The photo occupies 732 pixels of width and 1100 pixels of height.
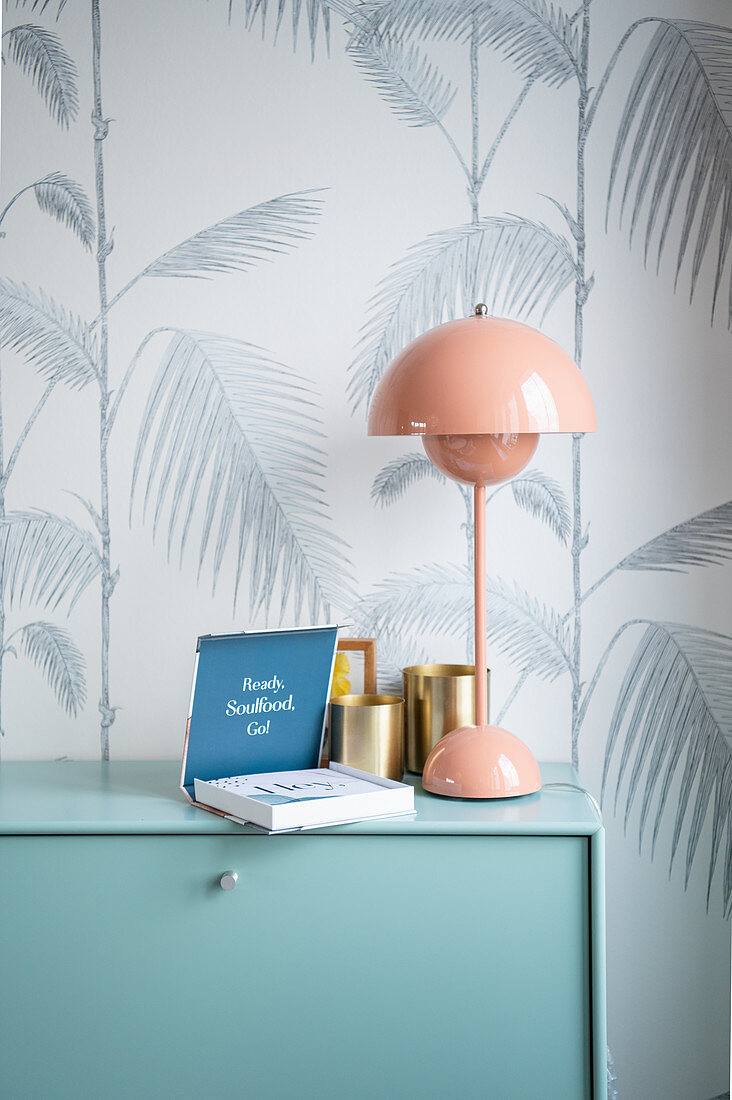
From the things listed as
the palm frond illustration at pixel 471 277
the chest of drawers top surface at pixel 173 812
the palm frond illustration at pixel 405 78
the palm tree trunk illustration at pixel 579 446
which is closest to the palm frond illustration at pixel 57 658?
the chest of drawers top surface at pixel 173 812

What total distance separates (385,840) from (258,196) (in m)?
1.07

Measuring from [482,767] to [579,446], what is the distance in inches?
23.3

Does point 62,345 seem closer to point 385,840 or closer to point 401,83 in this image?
point 401,83

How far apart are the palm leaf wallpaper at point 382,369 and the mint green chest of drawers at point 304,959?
41cm

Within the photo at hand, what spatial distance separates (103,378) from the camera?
176 cm

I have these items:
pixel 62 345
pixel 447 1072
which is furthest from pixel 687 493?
pixel 62 345

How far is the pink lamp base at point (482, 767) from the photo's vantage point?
4.71 feet

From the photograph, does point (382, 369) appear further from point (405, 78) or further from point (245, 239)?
point (405, 78)

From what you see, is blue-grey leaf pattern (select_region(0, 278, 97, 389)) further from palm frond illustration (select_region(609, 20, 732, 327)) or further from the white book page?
palm frond illustration (select_region(609, 20, 732, 327))

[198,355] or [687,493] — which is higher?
[198,355]

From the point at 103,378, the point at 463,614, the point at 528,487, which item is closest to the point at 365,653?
the point at 463,614

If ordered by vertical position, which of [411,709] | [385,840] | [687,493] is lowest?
[385,840]

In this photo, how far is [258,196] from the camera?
174 centimetres

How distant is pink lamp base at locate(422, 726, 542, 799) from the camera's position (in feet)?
4.71
